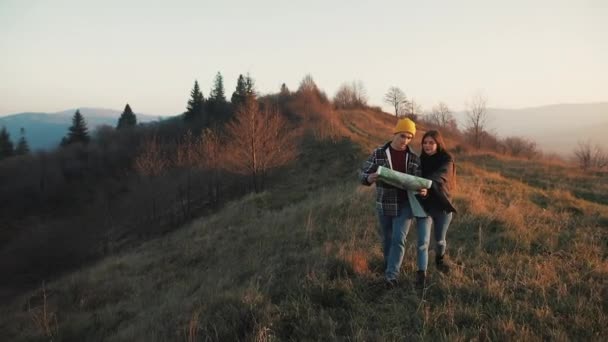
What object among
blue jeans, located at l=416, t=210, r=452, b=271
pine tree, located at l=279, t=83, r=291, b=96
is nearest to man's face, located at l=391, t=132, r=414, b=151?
blue jeans, located at l=416, t=210, r=452, b=271

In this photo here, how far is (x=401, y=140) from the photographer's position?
4.62 meters

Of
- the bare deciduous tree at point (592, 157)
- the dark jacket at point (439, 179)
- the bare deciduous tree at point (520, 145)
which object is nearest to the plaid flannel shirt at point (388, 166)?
the dark jacket at point (439, 179)

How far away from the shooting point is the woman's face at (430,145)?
4902mm

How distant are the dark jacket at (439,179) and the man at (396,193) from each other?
22 cm

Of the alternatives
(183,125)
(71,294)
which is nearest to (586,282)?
(71,294)

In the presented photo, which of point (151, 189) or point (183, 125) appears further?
point (183, 125)

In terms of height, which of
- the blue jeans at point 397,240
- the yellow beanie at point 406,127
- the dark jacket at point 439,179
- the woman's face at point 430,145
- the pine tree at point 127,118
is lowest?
the blue jeans at point 397,240

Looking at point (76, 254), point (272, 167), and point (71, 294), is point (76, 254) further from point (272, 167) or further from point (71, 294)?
point (71, 294)

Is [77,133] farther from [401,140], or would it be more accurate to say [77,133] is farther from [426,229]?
[426,229]

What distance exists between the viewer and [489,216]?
7.71m

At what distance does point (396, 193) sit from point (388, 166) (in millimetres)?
337

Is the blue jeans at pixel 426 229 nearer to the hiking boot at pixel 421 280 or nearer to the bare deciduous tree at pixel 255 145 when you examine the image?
the hiking boot at pixel 421 280

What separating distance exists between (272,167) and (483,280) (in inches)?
881

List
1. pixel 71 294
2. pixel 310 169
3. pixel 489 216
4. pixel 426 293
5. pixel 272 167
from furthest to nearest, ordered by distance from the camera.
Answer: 1. pixel 310 169
2. pixel 272 167
3. pixel 71 294
4. pixel 489 216
5. pixel 426 293
